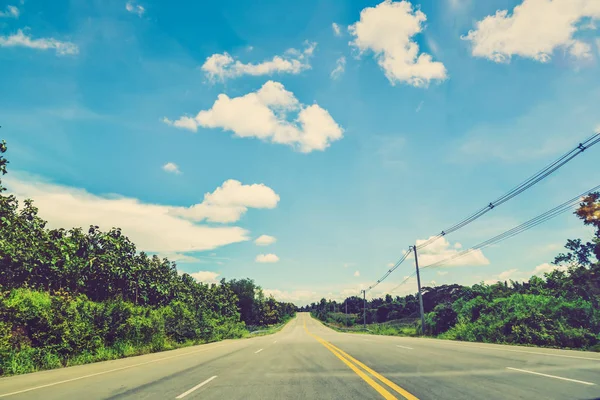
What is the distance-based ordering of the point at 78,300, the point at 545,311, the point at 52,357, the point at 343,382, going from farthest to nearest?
the point at 545,311
the point at 78,300
the point at 52,357
the point at 343,382

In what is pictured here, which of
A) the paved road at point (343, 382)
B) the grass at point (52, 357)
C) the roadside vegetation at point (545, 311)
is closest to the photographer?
the paved road at point (343, 382)

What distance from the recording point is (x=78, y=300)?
16875mm

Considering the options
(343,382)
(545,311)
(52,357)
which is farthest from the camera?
(545,311)

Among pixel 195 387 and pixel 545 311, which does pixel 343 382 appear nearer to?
pixel 195 387

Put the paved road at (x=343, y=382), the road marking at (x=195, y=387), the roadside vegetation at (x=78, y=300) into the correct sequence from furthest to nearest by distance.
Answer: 1. the roadside vegetation at (x=78, y=300)
2. the road marking at (x=195, y=387)
3. the paved road at (x=343, y=382)

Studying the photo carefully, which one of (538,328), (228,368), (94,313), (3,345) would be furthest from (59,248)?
(538,328)

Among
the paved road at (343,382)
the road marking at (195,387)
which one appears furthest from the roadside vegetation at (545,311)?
the road marking at (195,387)

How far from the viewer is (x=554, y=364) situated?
9812 mm

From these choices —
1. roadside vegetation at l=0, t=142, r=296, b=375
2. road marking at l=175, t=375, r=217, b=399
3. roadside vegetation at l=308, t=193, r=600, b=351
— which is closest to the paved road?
road marking at l=175, t=375, r=217, b=399

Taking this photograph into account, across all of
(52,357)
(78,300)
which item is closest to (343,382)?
(52,357)

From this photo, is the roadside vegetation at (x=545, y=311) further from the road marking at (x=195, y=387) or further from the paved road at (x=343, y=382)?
the road marking at (x=195, y=387)

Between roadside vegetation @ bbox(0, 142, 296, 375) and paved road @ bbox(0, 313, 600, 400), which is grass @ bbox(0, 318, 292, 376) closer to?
roadside vegetation @ bbox(0, 142, 296, 375)

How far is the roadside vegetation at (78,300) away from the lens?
13.1m

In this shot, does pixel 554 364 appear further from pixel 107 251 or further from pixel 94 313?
pixel 107 251
